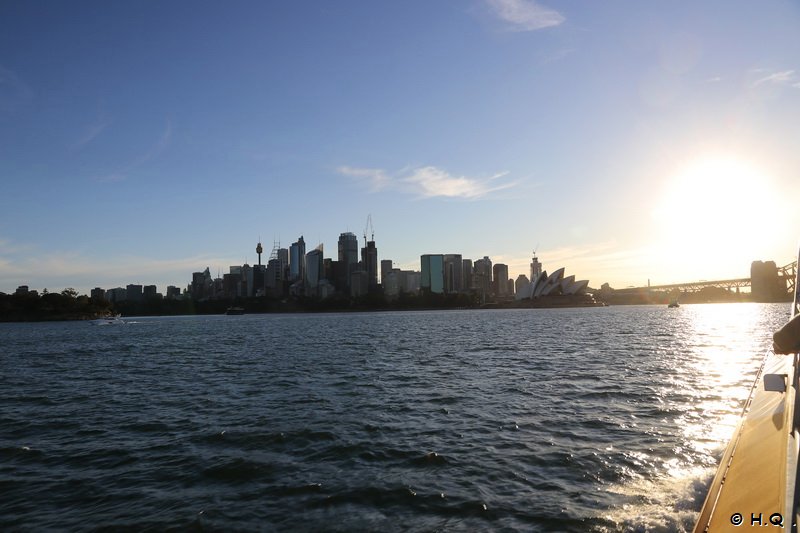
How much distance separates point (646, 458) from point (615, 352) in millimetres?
30614

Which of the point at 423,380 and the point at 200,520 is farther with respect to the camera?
the point at 423,380

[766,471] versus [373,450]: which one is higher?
[766,471]

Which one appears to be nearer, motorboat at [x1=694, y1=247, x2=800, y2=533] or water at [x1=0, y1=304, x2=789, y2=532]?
motorboat at [x1=694, y1=247, x2=800, y2=533]

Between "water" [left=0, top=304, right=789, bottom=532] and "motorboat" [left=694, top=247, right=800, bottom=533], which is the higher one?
"motorboat" [left=694, top=247, right=800, bottom=533]

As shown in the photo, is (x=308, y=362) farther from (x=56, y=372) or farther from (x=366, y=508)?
(x=366, y=508)

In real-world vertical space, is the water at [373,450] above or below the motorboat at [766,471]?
below

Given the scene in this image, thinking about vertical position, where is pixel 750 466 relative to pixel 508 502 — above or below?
above

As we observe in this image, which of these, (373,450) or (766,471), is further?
(373,450)

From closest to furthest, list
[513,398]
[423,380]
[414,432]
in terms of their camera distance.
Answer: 1. [414,432]
2. [513,398]
3. [423,380]

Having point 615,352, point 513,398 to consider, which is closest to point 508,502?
point 513,398

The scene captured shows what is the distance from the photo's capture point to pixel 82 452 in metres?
14.7

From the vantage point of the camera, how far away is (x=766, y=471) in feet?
26.3

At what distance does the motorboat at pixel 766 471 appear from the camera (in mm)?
5598

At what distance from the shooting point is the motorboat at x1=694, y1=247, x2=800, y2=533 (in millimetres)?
5598
